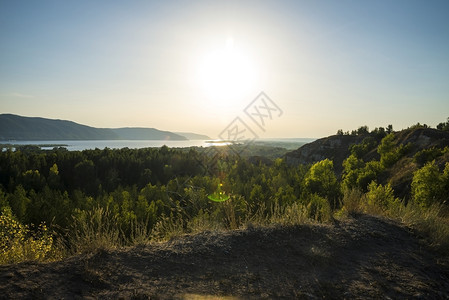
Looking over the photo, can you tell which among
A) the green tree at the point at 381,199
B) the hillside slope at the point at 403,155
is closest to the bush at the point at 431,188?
the green tree at the point at 381,199

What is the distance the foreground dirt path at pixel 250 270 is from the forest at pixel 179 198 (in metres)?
0.71

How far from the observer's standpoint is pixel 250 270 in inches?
180

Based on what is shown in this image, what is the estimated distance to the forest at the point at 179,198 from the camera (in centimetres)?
635

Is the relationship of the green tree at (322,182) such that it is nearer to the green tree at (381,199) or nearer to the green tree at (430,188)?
the green tree at (381,199)

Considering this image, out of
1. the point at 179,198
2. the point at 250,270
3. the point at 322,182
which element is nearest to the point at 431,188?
the point at 250,270

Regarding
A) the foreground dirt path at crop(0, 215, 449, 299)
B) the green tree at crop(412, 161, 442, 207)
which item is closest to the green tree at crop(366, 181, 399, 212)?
the green tree at crop(412, 161, 442, 207)

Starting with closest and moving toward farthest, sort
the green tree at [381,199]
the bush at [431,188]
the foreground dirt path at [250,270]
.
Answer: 1. the foreground dirt path at [250,270]
2. the green tree at [381,199]
3. the bush at [431,188]

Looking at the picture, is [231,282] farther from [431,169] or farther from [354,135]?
[354,135]

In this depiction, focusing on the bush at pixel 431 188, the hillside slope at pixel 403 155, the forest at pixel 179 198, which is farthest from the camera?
the hillside slope at pixel 403 155

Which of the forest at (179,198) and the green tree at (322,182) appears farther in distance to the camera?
the green tree at (322,182)

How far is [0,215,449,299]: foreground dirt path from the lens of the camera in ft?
12.5

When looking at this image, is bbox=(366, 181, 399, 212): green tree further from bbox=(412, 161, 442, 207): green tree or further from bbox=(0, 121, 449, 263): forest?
bbox=(412, 161, 442, 207): green tree

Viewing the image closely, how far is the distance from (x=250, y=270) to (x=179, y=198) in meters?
36.6

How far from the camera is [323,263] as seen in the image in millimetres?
4863
